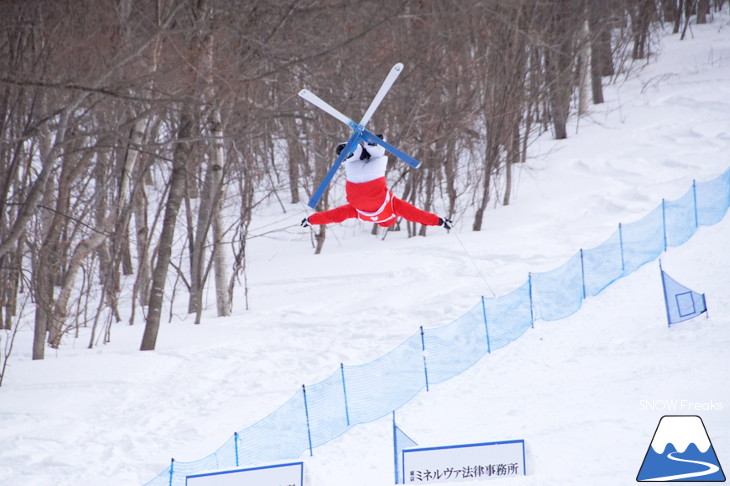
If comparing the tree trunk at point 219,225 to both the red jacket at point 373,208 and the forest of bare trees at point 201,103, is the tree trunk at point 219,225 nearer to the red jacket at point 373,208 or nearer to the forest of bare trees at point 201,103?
Answer: the forest of bare trees at point 201,103

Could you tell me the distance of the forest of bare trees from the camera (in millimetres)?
9875

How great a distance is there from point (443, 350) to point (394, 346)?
978 mm

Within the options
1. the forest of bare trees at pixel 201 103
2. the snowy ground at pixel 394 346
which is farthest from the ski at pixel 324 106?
the snowy ground at pixel 394 346

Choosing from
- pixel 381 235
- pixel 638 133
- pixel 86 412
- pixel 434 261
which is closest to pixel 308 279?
pixel 434 261

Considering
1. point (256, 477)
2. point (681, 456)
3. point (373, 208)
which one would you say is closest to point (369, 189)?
point (373, 208)

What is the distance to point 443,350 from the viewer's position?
1305 cm

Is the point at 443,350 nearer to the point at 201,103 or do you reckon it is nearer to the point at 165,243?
the point at 165,243

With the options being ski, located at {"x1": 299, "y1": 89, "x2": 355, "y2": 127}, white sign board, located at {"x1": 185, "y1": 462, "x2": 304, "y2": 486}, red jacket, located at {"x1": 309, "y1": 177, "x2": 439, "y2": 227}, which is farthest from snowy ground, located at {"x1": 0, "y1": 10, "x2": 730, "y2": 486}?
ski, located at {"x1": 299, "y1": 89, "x2": 355, "y2": 127}

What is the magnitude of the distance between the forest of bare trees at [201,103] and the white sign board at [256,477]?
383 centimetres

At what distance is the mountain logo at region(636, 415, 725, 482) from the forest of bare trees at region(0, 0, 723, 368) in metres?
6.10

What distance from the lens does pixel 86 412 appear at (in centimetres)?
1016

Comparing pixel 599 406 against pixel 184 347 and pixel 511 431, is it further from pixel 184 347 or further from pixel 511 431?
pixel 184 347

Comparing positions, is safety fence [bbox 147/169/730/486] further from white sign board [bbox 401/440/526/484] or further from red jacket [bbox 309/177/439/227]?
red jacket [bbox 309/177/439/227]

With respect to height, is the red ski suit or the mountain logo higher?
the red ski suit
